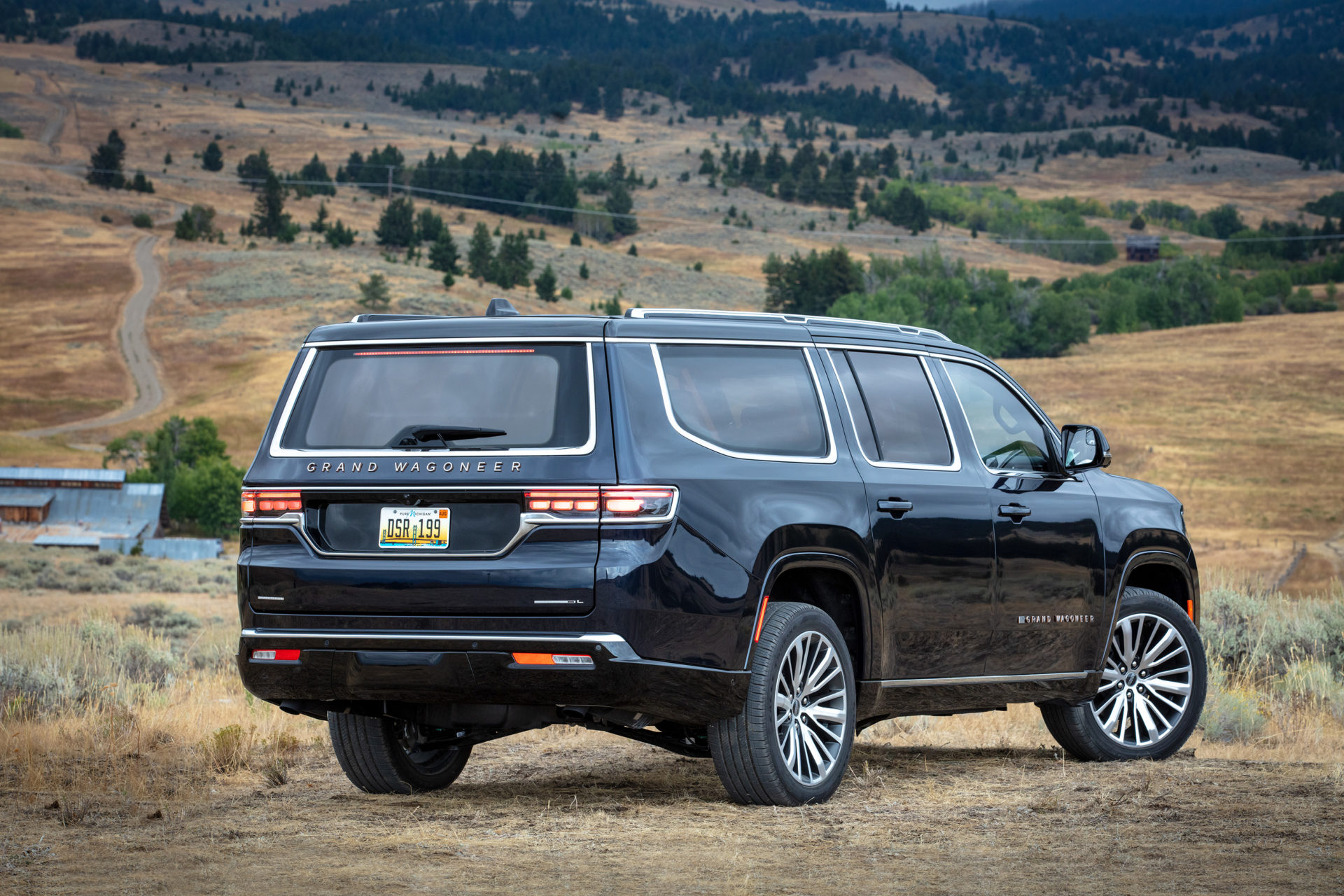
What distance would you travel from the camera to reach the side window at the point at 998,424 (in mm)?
7398

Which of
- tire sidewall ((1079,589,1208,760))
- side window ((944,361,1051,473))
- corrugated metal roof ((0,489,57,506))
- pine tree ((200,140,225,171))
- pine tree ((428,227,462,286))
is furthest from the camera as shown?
pine tree ((200,140,225,171))

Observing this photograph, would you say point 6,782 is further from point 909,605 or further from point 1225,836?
point 1225,836

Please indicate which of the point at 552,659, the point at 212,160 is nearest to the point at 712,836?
the point at 552,659

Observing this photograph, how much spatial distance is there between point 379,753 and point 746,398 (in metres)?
2.33

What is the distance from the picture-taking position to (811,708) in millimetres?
6332

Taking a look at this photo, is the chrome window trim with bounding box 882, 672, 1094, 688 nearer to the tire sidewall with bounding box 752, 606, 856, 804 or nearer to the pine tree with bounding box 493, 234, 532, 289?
the tire sidewall with bounding box 752, 606, 856, 804

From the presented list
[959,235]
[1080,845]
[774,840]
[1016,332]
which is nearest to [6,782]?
[774,840]

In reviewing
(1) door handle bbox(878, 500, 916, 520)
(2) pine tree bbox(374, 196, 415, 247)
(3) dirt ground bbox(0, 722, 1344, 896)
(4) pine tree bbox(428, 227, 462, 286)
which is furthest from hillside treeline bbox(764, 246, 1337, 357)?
(1) door handle bbox(878, 500, 916, 520)

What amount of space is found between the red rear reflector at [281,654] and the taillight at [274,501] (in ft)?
1.72

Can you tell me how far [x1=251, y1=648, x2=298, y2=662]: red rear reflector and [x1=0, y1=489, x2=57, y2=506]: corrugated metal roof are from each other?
63.4 metres

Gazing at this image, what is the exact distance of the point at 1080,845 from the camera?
550 cm

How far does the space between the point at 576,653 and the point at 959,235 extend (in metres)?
182

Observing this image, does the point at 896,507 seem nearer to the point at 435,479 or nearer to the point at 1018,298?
the point at 435,479

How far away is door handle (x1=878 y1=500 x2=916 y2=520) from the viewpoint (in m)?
6.50
